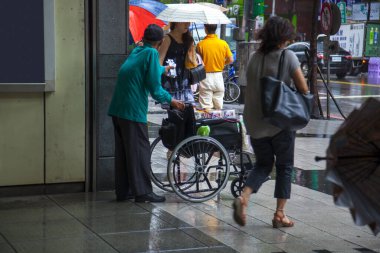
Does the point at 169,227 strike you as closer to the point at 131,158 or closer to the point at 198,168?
the point at 131,158

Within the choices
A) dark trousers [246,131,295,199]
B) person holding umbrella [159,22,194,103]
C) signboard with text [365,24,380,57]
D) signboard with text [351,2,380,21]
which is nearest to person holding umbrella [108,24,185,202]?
dark trousers [246,131,295,199]

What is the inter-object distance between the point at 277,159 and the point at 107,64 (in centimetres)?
226

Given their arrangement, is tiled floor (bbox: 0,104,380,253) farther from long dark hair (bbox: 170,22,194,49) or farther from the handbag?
long dark hair (bbox: 170,22,194,49)

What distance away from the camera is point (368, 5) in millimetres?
46750

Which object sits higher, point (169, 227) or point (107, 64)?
point (107, 64)

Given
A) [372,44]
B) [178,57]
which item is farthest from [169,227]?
[372,44]

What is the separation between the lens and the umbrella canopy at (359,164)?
3521 mm

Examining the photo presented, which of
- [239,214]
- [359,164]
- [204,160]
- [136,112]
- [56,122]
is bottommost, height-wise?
[239,214]

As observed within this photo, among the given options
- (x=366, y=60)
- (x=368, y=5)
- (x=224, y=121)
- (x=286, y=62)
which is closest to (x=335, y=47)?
(x=224, y=121)

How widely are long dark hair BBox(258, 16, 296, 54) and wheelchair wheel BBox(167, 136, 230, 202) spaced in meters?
1.40

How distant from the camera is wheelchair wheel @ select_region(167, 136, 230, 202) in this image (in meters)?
6.91

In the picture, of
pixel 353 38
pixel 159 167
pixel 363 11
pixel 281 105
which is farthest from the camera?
pixel 363 11

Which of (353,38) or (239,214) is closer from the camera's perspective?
(239,214)

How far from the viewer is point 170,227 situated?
19.5 ft
